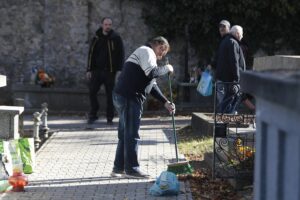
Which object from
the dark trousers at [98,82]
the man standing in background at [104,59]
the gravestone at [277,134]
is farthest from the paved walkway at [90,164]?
the gravestone at [277,134]

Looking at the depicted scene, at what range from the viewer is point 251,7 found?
18312 millimetres

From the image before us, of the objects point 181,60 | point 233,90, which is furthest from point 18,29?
point 233,90

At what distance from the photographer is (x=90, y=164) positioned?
376 inches

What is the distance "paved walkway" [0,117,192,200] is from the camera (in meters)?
7.73

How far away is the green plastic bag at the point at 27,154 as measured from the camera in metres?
8.66

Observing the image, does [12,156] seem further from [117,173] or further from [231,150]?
[231,150]

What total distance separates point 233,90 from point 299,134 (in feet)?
22.8

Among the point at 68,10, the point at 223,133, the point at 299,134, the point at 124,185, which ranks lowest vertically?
the point at 124,185

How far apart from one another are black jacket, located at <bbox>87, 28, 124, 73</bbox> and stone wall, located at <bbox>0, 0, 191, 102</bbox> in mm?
5137

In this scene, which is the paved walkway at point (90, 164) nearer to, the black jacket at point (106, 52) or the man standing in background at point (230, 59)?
the black jacket at point (106, 52)

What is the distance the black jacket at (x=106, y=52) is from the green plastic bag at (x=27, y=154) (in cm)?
513

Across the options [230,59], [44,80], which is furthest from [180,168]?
[44,80]

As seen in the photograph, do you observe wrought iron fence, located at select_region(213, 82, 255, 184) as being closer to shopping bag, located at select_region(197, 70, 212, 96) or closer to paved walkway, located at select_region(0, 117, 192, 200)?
paved walkway, located at select_region(0, 117, 192, 200)

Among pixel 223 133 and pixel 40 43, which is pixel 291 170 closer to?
pixel 223 133
